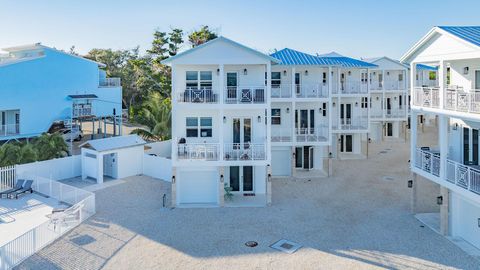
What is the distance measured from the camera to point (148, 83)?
5053 cm

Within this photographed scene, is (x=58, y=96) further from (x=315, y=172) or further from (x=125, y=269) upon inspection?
(x=125, y=269)

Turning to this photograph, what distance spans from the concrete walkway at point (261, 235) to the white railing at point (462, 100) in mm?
5291

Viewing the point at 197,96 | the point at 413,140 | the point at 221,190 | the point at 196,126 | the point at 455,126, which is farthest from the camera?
the point at 196,126

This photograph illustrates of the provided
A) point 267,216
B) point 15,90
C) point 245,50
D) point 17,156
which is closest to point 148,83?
point 15,90

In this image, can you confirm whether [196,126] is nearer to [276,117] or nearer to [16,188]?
[276,117]

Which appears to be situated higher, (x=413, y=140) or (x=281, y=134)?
(x=281, y=134)

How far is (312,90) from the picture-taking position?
26688mm

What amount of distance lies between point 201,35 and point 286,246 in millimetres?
34777

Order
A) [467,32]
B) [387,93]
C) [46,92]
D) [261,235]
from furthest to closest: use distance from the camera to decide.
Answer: [387,93], [46,92], [467,32], [261,235]

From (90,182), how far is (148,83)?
1110 inches

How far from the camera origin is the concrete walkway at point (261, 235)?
1324cm

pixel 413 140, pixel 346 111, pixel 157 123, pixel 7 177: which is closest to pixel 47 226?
pixel 7 177

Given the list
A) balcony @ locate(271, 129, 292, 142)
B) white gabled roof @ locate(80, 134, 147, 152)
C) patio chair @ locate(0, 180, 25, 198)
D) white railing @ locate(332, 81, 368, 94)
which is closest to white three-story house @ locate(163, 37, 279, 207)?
balcony @ locate(271, 129, 292, 142)

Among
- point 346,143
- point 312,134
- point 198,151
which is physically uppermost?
point 312,134
